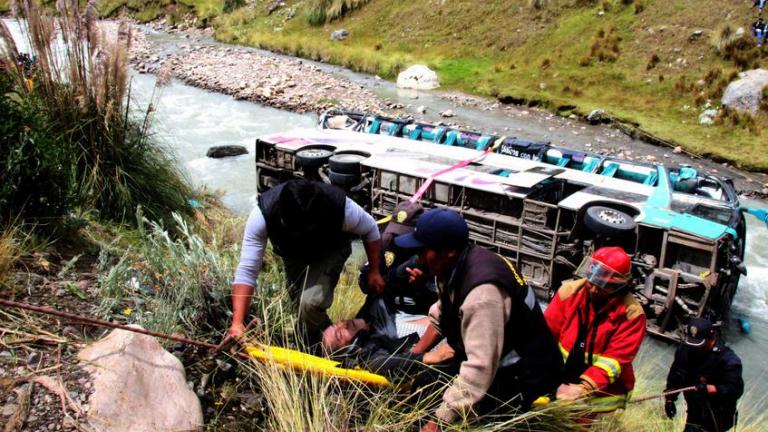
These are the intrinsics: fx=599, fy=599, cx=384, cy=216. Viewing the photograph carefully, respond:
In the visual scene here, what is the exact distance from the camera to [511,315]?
2795 millimetres

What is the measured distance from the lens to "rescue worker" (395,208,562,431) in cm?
267

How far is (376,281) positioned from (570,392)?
4.62ft

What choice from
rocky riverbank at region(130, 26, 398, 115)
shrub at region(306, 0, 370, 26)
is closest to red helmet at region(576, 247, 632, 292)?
rocky riverbank at region(130, 26, 398, 115)

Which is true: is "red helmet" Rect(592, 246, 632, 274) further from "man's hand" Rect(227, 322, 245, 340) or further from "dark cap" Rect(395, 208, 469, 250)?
"man's hand" Rect(227, 322, 245, 340)

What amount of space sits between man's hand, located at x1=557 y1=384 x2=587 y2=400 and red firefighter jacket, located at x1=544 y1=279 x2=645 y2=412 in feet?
0.58

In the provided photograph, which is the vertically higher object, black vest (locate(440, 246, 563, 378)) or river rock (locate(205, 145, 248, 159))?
black vest (locate(440, 246, 563, 378))

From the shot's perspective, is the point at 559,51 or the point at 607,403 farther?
the point at 559,51

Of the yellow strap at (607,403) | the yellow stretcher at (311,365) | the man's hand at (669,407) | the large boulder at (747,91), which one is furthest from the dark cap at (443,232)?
the large boulder at (747,91)

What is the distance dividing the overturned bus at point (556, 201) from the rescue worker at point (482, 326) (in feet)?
17.2

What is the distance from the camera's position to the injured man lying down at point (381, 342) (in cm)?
319

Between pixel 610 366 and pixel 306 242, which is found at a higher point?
pixel 306 242

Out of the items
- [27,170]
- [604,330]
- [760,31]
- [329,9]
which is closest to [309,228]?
[604,330]

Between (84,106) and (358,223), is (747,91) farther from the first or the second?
(84,106)

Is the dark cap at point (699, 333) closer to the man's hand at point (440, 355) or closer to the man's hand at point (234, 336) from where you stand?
the man's hand at point (440, 355)
